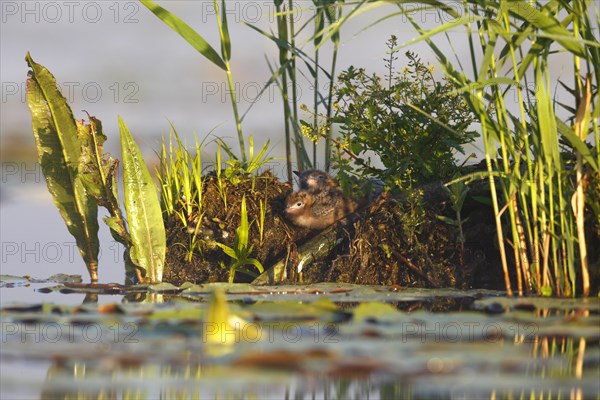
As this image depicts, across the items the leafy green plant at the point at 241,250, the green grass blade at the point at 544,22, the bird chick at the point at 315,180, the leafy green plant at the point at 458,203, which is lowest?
the leafy green plant at the point at 241,250

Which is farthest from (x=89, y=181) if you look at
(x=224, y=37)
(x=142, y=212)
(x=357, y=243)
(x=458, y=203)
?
(x=458, y=203)

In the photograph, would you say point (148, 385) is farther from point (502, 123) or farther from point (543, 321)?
point (502, 123)

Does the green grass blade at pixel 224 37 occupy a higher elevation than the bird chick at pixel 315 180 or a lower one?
higher

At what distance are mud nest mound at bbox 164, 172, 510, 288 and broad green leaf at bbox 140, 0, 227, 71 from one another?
101cm

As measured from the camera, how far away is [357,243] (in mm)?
7004

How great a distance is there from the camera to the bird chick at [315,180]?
7.62m

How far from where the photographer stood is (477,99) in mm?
5355

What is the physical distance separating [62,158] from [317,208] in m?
2.07

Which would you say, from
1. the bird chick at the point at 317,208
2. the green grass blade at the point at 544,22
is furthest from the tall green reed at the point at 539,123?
the bird chick at the point at 317,208

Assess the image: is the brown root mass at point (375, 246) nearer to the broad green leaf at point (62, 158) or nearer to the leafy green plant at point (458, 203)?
the leafy green plant at point (458, 203)

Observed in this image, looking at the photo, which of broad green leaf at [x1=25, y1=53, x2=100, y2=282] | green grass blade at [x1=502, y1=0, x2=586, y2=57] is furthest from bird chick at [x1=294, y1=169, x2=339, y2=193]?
green grass blade at [x1=502, y1=0, x2=586, y2=57]

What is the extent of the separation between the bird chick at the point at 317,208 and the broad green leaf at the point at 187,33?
4.48ft

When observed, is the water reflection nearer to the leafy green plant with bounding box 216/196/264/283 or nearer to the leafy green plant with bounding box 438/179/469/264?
the leafy green plant with bounding box 438/179/469/264

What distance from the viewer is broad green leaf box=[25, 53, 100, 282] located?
7086 mm
